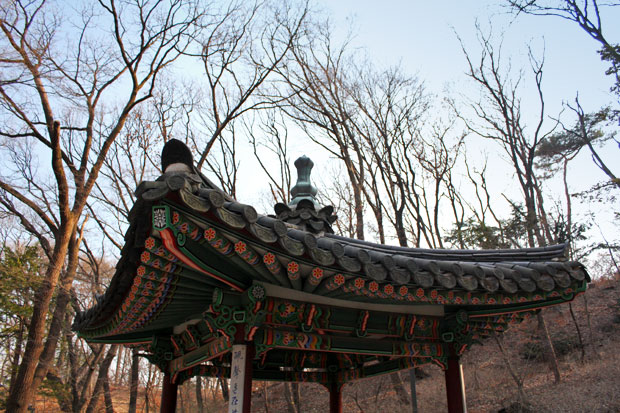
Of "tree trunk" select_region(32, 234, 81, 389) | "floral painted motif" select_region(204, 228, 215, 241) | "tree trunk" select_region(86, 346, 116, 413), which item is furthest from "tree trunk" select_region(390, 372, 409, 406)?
"floral painted motif" select_region(204, 228, 215, 241)

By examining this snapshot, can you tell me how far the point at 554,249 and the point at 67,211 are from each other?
9190 millimetres

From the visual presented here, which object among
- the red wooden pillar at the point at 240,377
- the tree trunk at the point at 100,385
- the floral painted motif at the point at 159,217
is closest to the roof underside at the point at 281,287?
the floral painted motif at the point at 159,217

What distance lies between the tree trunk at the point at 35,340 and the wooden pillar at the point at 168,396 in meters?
4.79

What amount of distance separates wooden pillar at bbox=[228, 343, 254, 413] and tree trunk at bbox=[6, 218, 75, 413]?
6.99 meters

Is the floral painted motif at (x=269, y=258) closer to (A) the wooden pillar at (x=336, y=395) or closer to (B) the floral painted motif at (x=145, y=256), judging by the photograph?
(B) the floral painted motif at (x=145, y=256)

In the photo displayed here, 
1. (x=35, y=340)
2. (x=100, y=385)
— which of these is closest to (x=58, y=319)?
(x=35, y=340)

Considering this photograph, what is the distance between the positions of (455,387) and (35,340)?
7.96m

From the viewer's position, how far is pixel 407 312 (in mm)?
4793

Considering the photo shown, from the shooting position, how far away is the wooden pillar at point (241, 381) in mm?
3518

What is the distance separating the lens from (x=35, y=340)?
8625 millimetres

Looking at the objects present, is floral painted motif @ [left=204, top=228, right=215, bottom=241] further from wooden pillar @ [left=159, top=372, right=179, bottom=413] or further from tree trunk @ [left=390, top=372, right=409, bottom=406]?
tree trunk @ [left=390, top=372, right=409, bottom=406]

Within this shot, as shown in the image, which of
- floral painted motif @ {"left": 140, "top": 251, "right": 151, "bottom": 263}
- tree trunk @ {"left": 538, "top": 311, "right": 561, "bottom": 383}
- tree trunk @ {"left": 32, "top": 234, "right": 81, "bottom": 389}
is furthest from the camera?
tree trunk @ {"left": 538, "top": 311, "right": 561, "bottom": 383}

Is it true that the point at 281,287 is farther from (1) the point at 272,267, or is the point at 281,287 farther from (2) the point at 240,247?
(2) the point at 240,247

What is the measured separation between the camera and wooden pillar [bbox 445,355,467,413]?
4898mm
